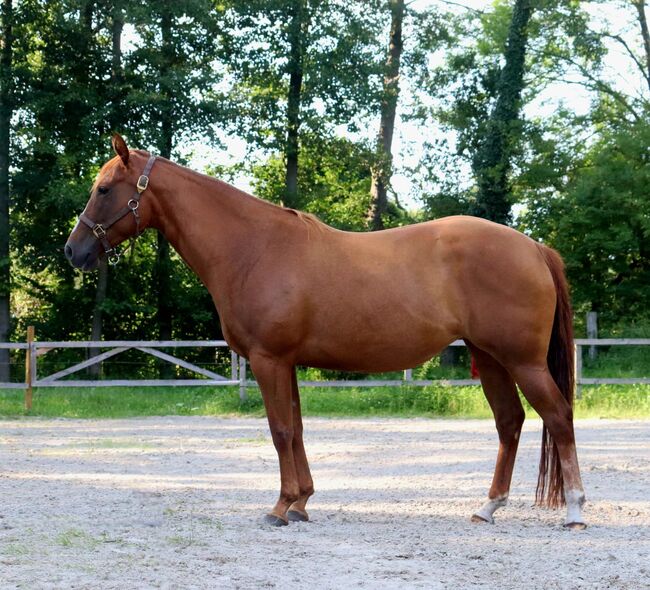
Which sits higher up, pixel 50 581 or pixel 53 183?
pixel 53 183

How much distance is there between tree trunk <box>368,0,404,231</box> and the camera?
24672 mm

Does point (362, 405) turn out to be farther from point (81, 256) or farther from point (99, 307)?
point (99, 307)

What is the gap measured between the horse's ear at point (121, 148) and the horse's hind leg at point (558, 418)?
2777mm

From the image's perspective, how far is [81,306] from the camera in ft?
75.2

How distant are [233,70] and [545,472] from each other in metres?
20.9

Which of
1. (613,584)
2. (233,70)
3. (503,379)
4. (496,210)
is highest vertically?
(233,70)

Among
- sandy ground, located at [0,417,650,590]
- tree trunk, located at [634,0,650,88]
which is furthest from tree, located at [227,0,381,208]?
sandy ground, located at [0,417,650,590]

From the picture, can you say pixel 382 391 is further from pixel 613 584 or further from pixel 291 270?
pixel 613 584

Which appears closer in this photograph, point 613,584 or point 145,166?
point 613,584

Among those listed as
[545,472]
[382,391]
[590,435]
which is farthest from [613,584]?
[382,391]

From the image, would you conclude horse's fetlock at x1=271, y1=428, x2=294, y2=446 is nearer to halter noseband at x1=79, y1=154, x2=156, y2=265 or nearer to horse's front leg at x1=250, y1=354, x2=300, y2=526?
horse's front leg at x1=250, y1=354, x2=300, y2=526

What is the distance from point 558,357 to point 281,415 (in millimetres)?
1842

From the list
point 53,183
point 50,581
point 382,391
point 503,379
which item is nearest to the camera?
point 50,581

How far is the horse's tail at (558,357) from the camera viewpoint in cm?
540
